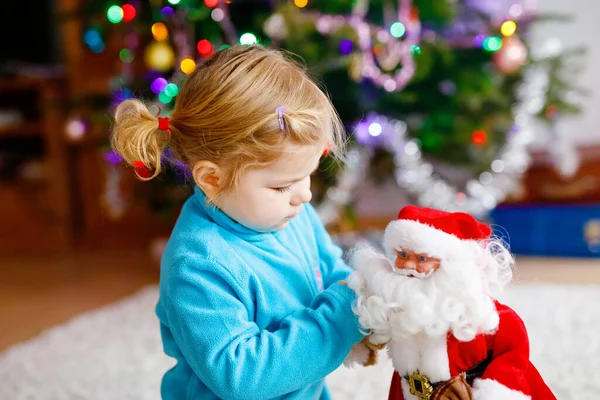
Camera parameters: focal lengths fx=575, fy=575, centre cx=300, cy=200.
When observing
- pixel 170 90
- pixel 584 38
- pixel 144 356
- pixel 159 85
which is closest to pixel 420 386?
pixel 144 356

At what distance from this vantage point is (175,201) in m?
2.00

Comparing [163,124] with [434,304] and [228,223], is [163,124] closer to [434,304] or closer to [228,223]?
A: [228,223]

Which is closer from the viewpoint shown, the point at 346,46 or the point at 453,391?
the point at 453,391

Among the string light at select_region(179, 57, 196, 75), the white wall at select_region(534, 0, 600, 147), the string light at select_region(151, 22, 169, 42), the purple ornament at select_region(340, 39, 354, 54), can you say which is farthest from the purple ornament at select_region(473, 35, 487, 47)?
the string light at select_region(151, 22, 169, 42)

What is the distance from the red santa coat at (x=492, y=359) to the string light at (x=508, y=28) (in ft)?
4.18

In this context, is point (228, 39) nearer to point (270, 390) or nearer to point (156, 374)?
point (156, 374)

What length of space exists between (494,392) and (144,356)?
952 millimetres

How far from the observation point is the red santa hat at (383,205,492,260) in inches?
25.5

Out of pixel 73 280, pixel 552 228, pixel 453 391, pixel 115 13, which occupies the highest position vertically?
pixel 115 13

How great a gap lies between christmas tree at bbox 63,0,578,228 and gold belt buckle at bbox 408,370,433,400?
1.00m

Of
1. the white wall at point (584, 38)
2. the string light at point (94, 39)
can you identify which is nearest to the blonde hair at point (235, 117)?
the string light at point (94, 39)

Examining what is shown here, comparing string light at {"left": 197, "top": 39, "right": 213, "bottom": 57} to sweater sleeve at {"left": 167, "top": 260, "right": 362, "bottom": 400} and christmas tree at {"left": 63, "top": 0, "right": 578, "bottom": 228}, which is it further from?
sweater sleeve at {"left": 167, "top": 260, "right": 362, "bottom": 400}

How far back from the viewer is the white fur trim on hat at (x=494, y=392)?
2.11 feet

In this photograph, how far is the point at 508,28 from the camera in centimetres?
172
